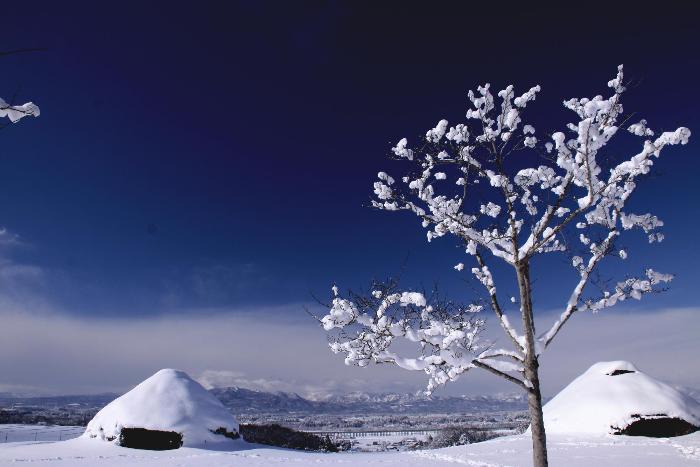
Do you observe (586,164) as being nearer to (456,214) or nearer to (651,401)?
(456,214)

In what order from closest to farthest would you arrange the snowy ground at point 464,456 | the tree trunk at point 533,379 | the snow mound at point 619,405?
the tree trunk at point 533,379 → the snowy ground at point 464,456 → the snow mound at point 619,405

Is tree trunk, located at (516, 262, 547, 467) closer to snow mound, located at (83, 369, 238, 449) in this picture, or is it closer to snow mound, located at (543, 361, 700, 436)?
snow mound, located at (543, 361, 700, 436)

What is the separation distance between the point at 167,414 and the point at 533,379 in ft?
91.7

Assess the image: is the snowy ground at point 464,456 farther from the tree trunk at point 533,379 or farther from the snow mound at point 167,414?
the tree trunk at point 533,379

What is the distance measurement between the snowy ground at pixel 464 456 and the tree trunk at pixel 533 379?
34.1 ft

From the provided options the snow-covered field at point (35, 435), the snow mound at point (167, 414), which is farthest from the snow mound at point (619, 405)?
the snow-covered field at point (35, 435)

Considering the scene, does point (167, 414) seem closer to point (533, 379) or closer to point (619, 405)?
point (533, 379)

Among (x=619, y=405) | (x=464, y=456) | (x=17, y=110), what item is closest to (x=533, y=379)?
(x=17, y=110)

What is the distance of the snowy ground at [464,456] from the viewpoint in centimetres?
1773

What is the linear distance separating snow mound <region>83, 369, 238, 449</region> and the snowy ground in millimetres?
2031

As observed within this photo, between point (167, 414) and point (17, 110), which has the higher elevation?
point (17, 110)

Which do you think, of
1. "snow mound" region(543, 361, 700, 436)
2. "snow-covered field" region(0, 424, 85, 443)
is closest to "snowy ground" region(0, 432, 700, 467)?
"snow mound" region(543, 361, 700, 436)

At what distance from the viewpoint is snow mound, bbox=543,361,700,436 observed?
26.0 meters

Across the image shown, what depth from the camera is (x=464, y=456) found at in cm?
2052
